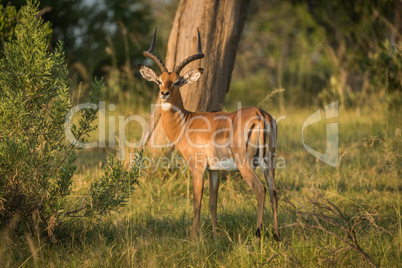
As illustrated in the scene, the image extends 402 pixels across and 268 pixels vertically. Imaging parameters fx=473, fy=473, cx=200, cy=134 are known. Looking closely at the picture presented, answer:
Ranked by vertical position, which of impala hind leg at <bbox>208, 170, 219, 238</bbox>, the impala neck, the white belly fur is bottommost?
impala hind leg at <bbox>208, 170, 219, 238</bbox>

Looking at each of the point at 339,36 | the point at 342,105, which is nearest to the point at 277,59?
the point at 339,36

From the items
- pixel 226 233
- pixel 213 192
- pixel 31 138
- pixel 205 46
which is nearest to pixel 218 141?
pixel 213 192

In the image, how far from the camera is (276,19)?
2473 centimetres

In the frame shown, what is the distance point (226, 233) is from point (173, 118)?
1.49m

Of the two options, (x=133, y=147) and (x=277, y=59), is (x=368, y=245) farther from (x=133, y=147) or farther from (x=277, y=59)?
(x=277, y=59)

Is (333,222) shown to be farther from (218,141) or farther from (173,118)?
(173,118)

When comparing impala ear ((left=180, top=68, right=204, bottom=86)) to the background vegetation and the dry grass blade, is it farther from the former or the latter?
→ the dry grass blade

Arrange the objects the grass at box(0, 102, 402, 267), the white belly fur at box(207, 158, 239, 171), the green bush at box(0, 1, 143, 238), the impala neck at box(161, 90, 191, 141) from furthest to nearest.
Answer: the impala neck at box(161, 90, 191, 141) → the white belly fur at box(207, 158, 239, 171) → the green bush at box(0, 1, 143, 238) → the grass at box(0, 102, 402, 267)

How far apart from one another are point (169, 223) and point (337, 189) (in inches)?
98.8

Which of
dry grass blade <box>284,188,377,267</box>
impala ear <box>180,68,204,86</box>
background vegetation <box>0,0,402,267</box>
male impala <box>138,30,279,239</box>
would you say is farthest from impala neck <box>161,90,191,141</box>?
dry grass blade <box>284,188,377,267</box>

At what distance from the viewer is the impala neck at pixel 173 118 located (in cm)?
525

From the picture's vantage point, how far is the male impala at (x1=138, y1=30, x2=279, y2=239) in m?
4.55

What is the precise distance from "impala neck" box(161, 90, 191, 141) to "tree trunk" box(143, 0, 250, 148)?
134cm

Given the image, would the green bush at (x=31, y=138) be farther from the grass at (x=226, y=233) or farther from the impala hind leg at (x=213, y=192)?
the impala hind leg at (x=213, y=192)
